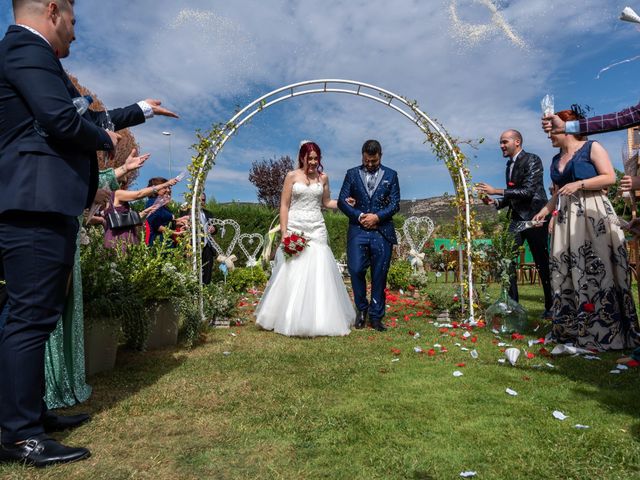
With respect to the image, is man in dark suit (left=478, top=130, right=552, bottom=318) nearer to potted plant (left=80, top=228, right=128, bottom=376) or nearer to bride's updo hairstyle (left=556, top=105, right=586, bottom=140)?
bride's updo hairstyle (left=556, top=105, right=586, bottom=140)

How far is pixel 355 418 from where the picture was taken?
2902 millimetres

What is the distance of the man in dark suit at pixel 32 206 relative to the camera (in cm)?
232

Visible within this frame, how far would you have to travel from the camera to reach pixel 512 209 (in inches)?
241

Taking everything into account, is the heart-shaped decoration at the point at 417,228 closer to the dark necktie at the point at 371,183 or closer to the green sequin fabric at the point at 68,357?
the dark necktie at the point at 371,183

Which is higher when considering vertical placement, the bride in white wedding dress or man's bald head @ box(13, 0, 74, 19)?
man's bald head @ box(13, 0, 74, 19)

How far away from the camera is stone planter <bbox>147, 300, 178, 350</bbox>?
503 centimetres

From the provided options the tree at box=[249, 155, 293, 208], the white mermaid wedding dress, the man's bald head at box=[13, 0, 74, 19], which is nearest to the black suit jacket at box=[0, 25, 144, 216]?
the man's bald head at box=[13, 0, 74, 19]

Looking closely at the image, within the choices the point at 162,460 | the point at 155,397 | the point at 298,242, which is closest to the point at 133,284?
the point at 155,397

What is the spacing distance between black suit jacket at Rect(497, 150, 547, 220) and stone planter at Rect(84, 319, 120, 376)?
190 inches

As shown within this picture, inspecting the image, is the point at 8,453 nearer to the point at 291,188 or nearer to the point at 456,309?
the point at 291,188

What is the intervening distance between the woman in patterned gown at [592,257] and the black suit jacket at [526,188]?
3.81 feet

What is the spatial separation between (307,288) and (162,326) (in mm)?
1731

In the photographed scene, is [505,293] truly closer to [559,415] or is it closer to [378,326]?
[378,326]

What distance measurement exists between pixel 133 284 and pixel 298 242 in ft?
6.92
